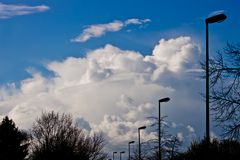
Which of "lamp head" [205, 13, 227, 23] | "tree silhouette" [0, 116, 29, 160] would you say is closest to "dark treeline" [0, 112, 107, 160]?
"tree silhouette" [0, 116, 29, 160]

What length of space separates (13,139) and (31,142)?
13.1 m

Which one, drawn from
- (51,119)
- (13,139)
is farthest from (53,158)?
(51,119)

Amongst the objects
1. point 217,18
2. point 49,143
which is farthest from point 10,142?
point 217,18

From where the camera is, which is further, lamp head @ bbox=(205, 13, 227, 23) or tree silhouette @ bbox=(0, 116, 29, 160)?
tree silhouette @ bbox=(0, 116, 29, 160)

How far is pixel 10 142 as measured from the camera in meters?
69.4

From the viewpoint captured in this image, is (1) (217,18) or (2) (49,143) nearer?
(1) (217,18)

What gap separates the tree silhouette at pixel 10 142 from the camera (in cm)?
6800

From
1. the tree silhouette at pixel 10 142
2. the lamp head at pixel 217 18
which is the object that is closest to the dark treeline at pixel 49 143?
the tree silhouette at pixel 10 142

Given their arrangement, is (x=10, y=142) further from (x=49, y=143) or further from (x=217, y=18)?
(x=217, y=18)

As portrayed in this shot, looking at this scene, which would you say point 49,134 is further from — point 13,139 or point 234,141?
point 234,141

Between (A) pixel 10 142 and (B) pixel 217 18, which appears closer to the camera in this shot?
(B) pixel 217 18

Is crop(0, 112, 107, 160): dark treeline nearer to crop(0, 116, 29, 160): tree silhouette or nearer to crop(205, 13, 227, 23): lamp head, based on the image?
crop(0, 116, 29, 160): tree silhouette

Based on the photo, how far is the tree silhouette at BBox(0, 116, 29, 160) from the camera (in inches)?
2677

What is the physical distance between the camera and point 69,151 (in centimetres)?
5744
